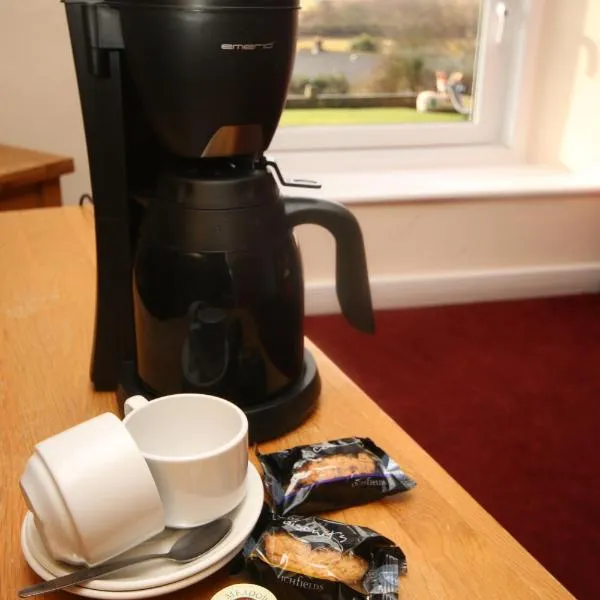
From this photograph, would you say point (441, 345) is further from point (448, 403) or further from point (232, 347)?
point (232, 347)

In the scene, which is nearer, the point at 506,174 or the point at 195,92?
the point at 195,92

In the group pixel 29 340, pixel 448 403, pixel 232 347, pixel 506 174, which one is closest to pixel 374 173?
pixel 506 174

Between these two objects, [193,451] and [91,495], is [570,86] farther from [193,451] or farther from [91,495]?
[91,495]

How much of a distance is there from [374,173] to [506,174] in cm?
46

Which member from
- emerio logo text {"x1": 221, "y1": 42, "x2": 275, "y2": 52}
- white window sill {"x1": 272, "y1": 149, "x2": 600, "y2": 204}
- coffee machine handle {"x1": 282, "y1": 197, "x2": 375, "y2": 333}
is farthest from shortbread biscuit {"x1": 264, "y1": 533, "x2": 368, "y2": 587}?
white window sill {"x1": 272, "y1": 149, "x2": 600, "y2": 204}

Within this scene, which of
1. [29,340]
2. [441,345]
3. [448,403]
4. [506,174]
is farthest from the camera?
[506,174]

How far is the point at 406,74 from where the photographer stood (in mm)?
2607

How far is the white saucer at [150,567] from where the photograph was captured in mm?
473

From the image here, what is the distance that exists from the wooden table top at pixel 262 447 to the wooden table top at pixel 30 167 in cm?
56

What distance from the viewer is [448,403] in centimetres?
199

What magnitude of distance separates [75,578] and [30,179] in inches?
55.1

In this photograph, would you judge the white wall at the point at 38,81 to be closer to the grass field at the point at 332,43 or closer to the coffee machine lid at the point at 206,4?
the grass field at the point at 332,43

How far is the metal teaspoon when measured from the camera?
467 mm

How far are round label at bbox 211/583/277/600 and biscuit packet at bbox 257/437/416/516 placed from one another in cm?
8
